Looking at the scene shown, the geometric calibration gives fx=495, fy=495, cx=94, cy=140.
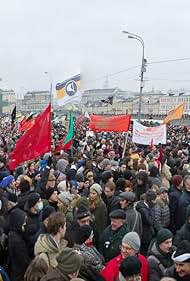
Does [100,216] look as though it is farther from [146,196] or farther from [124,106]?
[124,106]

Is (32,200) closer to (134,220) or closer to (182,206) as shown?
(134,220)

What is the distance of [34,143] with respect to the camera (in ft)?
28.2

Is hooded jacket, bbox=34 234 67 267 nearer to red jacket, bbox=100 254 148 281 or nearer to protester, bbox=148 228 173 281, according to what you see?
red jacket, bbox=100 254 148 281

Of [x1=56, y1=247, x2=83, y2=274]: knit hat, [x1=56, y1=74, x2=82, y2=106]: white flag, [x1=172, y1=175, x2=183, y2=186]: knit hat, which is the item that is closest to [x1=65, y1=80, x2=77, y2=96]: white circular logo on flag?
[x1=56, y1=74, x2=82, y2=106]: white flag

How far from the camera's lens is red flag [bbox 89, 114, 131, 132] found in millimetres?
15403

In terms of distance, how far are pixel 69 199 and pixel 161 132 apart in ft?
30.5

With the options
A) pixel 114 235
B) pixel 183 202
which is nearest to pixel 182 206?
pixel 183 202

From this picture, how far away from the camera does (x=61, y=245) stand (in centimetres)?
458

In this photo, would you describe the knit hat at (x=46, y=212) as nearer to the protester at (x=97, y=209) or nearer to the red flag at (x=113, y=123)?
the protester at (x=97, y=209)

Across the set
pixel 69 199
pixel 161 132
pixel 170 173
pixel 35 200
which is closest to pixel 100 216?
pixel 69 199

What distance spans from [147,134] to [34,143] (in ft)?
23.1

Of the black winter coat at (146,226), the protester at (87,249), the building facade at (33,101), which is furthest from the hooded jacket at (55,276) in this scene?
the building facade at (33,101)

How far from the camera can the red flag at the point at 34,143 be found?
8.35 m

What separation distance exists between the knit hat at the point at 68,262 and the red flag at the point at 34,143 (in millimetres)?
4824
